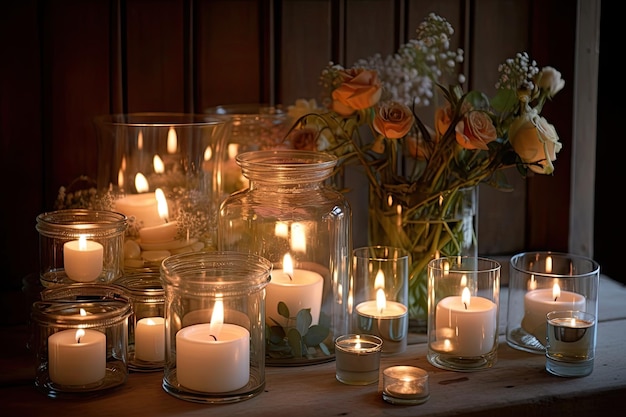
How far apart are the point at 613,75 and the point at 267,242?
1.14m

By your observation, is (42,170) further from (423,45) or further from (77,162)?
(423,45)

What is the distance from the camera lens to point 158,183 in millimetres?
1311

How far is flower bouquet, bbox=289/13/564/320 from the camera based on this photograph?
4.17 ft

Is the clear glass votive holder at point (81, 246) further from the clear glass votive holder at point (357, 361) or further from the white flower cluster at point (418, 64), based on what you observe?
the white flower cluster at point (418, 64)

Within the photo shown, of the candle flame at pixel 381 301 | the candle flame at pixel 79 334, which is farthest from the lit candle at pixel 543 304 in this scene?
the candle flame at pixel 79 334

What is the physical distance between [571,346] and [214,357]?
0.48 m

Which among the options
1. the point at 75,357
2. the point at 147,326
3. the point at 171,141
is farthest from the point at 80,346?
the point at 171,141

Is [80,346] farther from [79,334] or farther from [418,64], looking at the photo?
[418,64]

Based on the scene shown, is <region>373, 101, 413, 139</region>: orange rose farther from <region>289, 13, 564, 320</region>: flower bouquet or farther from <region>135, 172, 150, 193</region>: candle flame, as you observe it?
<region>135, 172, 150, 193</region>: candle flame

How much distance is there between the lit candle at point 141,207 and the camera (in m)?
1.28

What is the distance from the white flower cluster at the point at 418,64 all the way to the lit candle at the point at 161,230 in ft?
1.31

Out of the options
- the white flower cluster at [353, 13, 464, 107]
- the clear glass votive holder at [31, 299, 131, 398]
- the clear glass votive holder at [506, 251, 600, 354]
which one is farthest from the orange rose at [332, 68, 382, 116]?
the clear glass votive holder at [31, 299, 131, 398]

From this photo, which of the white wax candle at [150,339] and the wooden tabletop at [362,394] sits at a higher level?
the white wax candle at [150,339]

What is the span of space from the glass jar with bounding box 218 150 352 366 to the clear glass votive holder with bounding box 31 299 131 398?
0.66 feet
